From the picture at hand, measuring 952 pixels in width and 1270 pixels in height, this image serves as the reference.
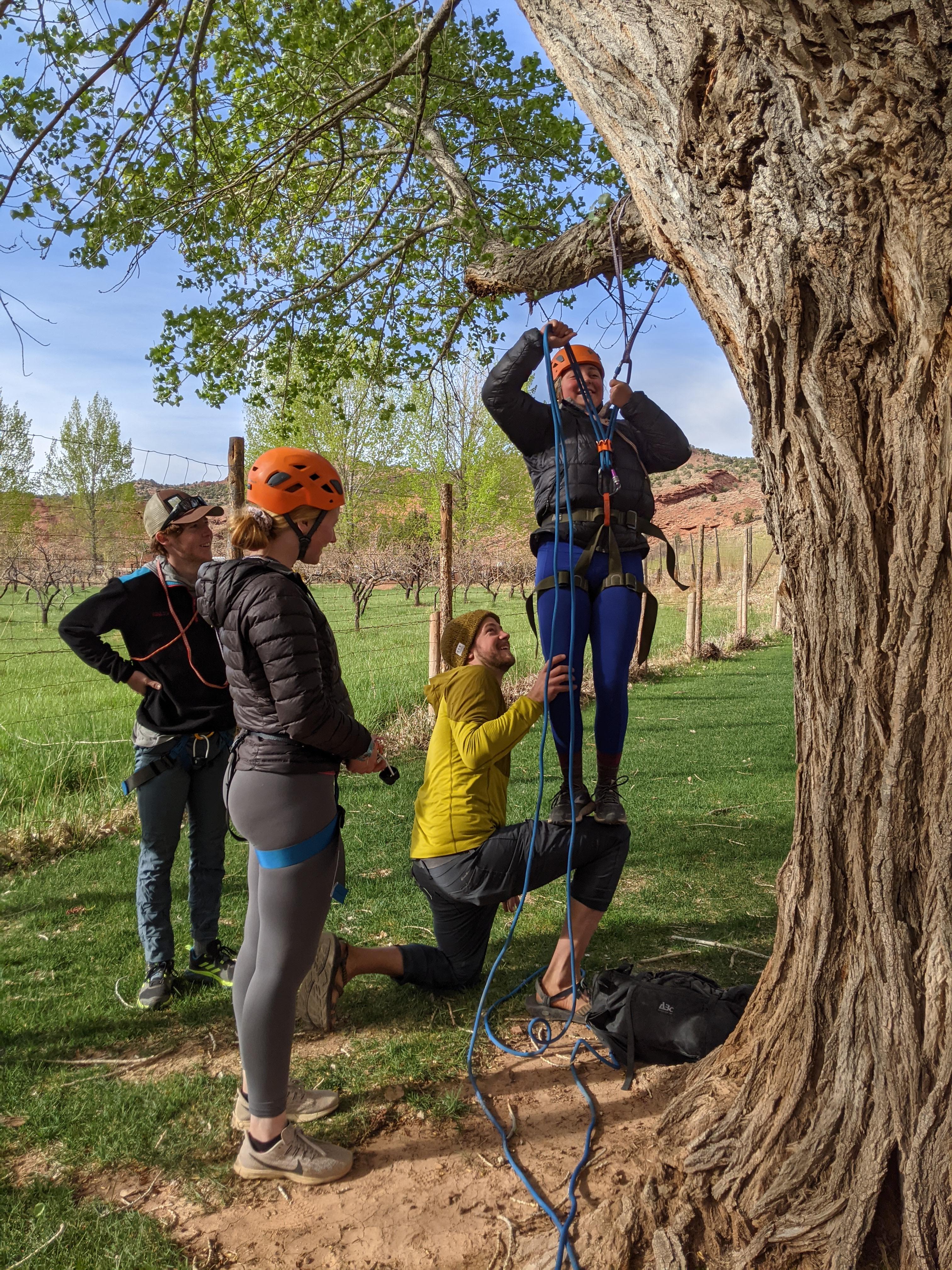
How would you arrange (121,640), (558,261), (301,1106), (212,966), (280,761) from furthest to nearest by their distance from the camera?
(121,640) → (558,261) → (212,966) → (301,1106) → (280,761)

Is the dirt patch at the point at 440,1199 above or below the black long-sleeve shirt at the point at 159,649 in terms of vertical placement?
below

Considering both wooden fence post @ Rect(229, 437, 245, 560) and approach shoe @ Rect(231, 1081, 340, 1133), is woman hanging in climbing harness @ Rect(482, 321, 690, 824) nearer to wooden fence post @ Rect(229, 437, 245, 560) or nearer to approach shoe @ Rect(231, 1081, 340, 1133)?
approach shoe @ Rect(231, 1081, 340, 1133)

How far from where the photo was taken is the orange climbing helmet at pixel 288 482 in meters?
2.37

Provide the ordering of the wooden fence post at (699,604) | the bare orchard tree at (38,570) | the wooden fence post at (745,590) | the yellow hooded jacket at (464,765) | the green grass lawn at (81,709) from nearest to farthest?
the yellow hooded jacket at (464,765) → the green grass lawn at (81,709) → the wooden fence post at (699,604) → the wooden fence post at (745,590) → the bare orchard tree at (38,570)

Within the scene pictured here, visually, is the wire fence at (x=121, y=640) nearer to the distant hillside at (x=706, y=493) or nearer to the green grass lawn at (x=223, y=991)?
the green grass lawn at (x=223, y=991)

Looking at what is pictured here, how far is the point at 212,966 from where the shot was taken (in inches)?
145

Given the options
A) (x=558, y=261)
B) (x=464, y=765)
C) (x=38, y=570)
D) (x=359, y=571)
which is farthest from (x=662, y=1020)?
→ (x=38, y=570)

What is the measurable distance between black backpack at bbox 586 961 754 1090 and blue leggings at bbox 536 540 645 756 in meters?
0.89

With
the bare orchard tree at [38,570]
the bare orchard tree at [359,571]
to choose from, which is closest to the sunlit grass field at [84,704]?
the bare orchard tree at [38,570]

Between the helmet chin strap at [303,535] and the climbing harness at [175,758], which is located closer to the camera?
the helmet chin strap at [303,535]

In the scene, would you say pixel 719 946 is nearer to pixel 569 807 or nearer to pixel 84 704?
pixel 569 807

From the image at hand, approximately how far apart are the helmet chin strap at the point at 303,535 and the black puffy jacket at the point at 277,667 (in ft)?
0.41

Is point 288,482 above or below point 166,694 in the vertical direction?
above

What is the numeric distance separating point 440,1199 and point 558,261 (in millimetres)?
3941
